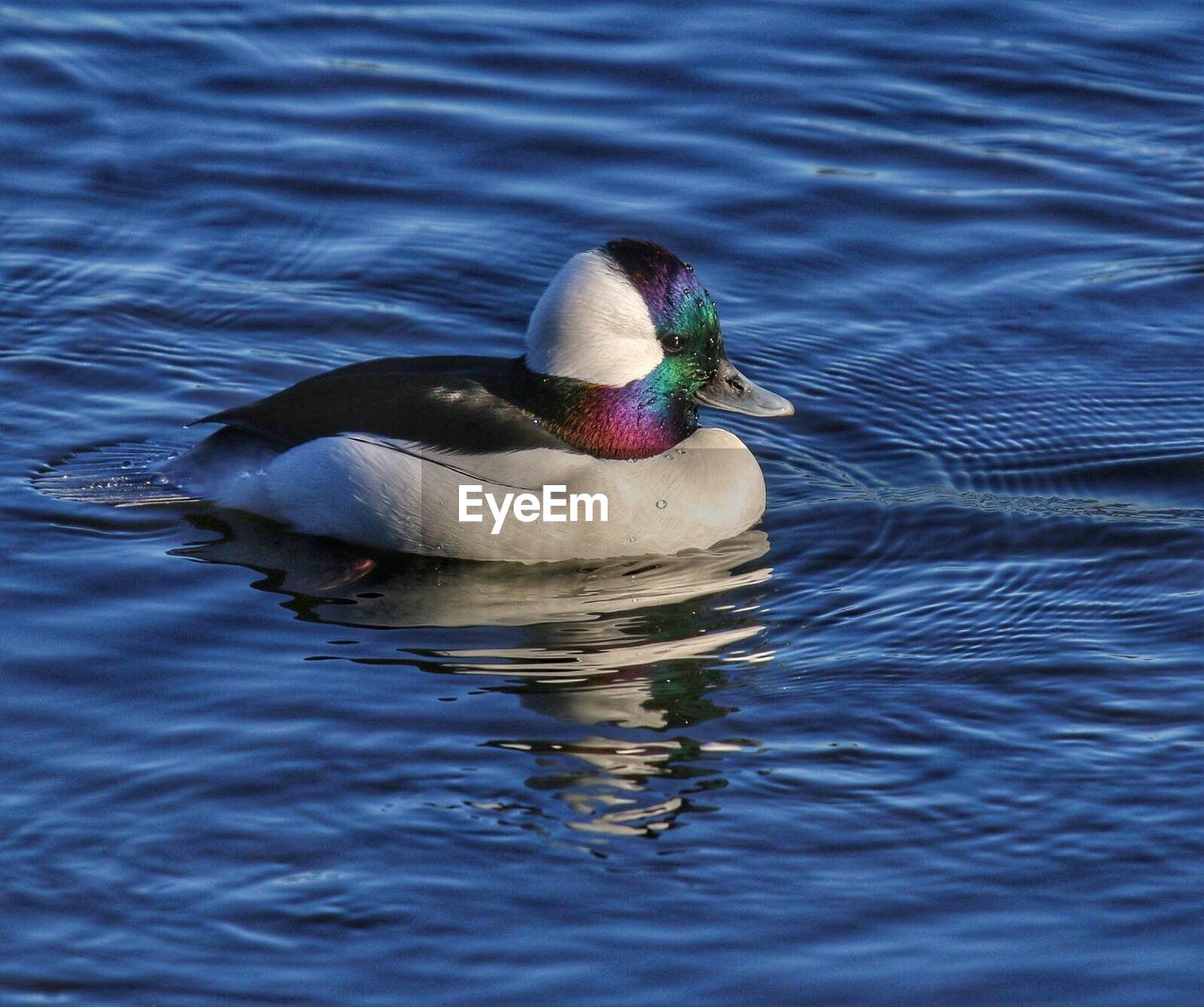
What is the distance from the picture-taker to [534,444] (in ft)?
26.2

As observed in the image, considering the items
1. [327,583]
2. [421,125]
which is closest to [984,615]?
[327,583]

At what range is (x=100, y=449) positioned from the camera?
8680mm

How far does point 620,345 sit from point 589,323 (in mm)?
163

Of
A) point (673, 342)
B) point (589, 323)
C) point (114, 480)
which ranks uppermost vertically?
point (589, 323)

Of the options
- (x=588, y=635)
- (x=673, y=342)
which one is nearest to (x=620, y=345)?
(x=673, y=342)

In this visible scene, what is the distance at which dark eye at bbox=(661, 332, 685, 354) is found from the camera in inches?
321

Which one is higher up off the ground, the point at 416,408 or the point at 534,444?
the point at 416,408

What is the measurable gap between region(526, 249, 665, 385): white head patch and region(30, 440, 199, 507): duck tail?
1.67 m

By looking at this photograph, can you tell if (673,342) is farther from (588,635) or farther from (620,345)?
(588,635)

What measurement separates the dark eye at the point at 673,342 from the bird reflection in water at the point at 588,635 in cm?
82

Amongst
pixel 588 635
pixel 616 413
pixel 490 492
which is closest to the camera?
A: pixel 588 635

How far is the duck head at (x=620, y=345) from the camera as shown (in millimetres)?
7992

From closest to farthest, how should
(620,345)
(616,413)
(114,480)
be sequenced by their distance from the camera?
(620,345) < (616,413) < (114,480)

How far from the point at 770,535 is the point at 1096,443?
5.73ft
